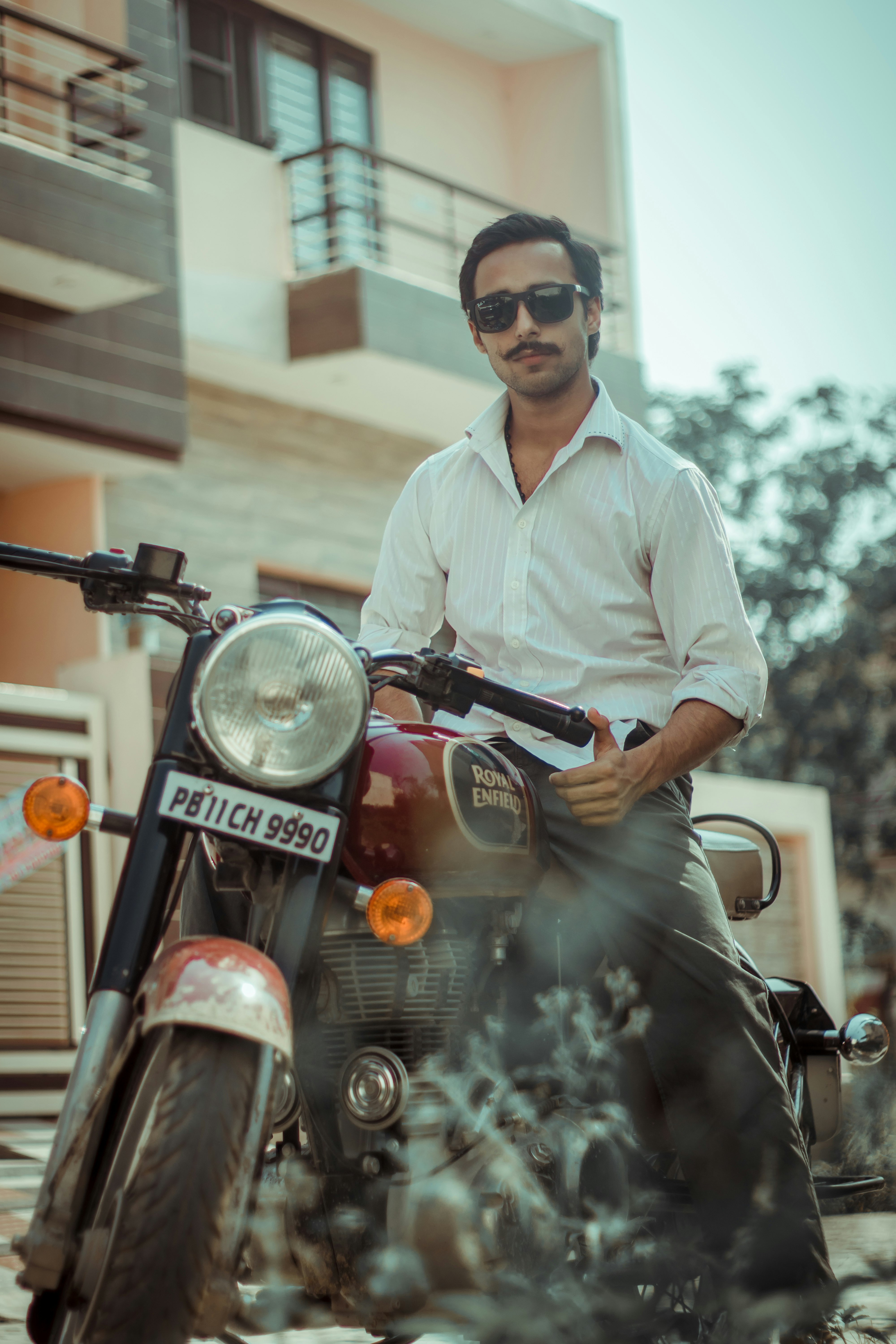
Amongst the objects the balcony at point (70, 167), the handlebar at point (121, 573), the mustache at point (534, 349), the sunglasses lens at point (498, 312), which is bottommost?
the handlebar at point (121, 573)

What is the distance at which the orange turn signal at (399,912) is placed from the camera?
6.66 ft

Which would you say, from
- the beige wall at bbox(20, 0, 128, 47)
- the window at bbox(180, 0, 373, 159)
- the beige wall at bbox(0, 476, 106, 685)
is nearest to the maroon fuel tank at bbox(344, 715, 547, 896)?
the beige wall at bbox(0, 476, 106, 685)

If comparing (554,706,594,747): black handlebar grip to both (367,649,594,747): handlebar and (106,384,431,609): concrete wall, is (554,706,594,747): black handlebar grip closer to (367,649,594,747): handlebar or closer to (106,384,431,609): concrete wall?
(367,649,594,747): handlebar

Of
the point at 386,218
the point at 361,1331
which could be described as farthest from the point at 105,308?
the point at 361,1331

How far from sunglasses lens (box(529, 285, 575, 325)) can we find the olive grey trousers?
898 mm

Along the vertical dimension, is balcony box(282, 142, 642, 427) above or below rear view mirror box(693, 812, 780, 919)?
above

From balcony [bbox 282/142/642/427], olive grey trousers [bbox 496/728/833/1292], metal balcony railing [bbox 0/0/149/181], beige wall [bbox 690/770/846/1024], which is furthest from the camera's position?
beige wall [bbox 690/770/846/1024]

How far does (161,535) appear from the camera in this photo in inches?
419

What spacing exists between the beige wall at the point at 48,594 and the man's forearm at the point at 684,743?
25.5ft

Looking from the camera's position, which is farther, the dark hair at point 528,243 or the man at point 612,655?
the dark hair at point 528,243

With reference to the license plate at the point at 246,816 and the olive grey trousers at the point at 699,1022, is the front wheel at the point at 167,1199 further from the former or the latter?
the olive grey trousers at the point at 699,1022

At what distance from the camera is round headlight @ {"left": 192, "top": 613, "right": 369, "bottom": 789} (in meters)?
1.92

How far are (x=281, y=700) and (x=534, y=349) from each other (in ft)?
3.61

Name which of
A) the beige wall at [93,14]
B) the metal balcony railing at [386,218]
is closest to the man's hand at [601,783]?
the beige wall at [93,14]
